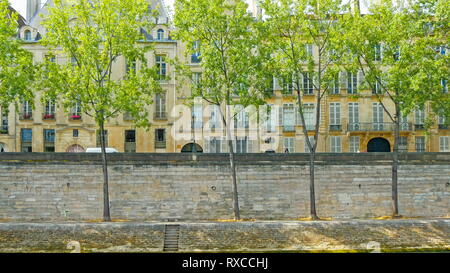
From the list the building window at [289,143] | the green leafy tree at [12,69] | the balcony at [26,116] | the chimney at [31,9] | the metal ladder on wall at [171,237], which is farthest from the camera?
the chimney at [31,9]

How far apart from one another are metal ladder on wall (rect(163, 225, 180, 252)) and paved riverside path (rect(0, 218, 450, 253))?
0.12 m

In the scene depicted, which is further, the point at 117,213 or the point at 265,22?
the point at 117,213

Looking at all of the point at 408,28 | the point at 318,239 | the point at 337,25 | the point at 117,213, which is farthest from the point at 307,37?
the point at 117,213

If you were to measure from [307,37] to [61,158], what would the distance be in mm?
12237

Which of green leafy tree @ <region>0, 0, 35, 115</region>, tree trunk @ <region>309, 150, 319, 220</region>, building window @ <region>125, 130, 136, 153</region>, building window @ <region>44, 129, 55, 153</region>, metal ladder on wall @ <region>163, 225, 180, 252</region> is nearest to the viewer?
metal ladder on wall @ <region>163, 225, 180, 252</region>

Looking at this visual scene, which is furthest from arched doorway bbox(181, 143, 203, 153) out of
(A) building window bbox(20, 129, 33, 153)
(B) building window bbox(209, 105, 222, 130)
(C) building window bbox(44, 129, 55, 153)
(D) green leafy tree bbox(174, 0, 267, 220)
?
(D) green leafy tree bbox(174, 0, 267, 220)

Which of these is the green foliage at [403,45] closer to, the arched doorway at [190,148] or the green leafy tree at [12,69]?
the arched doorway at [190,148]

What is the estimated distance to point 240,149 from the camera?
34.4 metres

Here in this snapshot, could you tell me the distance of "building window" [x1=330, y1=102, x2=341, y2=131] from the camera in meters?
34.6

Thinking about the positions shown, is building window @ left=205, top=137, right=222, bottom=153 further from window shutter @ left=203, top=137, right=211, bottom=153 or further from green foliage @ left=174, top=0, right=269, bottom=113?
green foliage @ left=174, top=0, right=269, bottom=113

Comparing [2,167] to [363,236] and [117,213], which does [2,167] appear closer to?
[117,213]

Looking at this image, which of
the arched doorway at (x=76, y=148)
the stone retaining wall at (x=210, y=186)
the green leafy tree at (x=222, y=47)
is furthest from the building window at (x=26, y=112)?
the green leafy tree at (x=222, y=47)

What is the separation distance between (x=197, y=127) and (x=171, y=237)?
14025 millimetres

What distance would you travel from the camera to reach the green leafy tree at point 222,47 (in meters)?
23.3
